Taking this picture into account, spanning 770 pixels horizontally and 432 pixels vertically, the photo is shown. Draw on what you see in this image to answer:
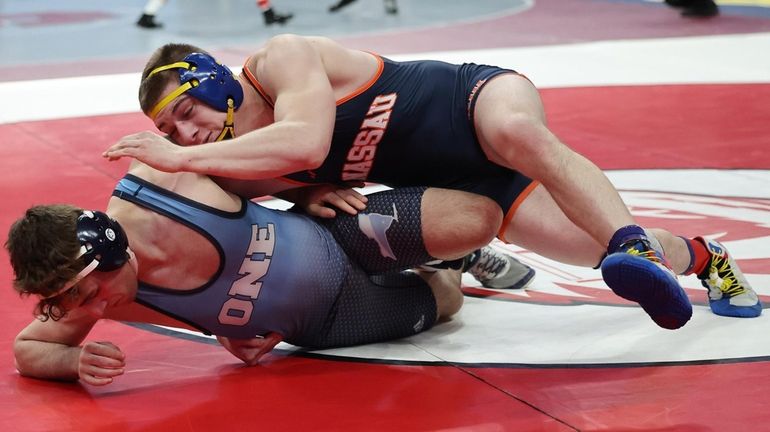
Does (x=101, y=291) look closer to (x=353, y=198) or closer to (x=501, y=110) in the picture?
(x=353, y=198)

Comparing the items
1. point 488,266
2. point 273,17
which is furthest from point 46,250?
point 273,17

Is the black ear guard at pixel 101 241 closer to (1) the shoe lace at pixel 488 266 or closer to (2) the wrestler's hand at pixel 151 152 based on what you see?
(2) the wrestler's hand at pixel 151 152

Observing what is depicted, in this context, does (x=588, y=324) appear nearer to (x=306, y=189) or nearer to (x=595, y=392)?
(x=595, y=392)

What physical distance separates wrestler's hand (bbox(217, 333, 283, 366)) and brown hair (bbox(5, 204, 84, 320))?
565mm

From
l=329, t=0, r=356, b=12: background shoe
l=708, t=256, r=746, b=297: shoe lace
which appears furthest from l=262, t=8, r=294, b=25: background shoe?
l=708, t=256, r=746, b=297: shoe lace

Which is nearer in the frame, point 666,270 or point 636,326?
point 666,270

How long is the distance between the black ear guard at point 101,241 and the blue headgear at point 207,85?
1.80ft

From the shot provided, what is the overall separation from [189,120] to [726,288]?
1.71 m

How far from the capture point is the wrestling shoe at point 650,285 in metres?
2.90

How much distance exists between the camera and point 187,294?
10.5ft

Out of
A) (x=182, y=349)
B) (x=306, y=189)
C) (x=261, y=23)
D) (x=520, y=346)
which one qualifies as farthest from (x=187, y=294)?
(x=261, y=23)

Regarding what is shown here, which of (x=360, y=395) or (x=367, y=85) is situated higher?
(x=367, y=85)

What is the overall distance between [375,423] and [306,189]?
40.2 inches

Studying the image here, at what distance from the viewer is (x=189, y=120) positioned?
3404 millimetres
